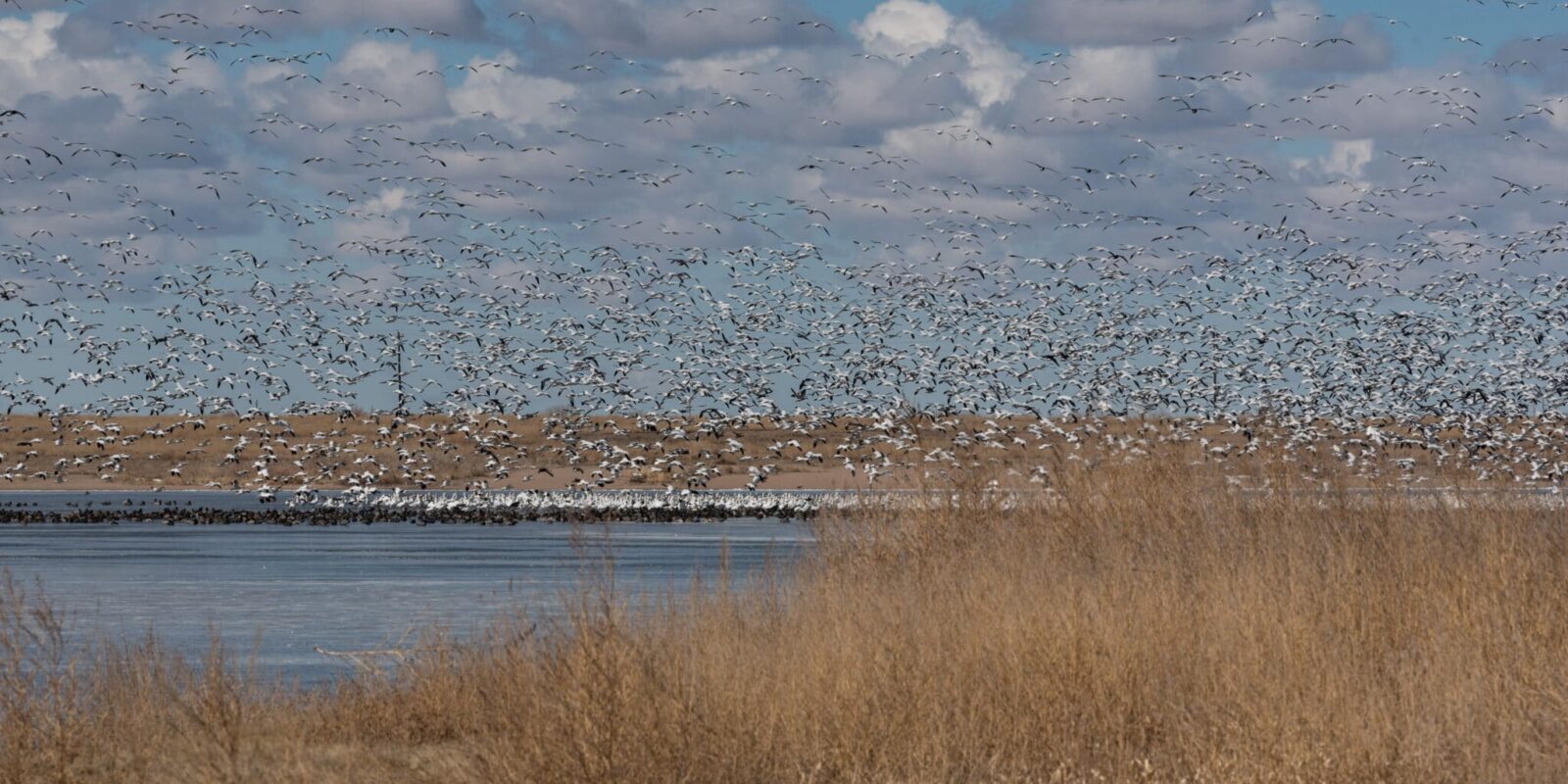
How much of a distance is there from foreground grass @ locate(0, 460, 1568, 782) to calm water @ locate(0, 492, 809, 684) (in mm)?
931

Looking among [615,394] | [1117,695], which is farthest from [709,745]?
[615,394]

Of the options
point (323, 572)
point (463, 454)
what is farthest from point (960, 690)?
point (463, 454)

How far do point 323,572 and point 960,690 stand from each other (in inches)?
1042

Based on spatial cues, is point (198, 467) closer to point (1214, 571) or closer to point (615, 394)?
point (615, 394)

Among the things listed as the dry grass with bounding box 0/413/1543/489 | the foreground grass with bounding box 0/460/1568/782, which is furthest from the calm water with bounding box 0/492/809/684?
the dry grass with bounding box 0/413/1543/489

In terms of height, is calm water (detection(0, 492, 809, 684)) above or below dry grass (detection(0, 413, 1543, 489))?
below

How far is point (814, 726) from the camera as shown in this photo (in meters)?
12.2

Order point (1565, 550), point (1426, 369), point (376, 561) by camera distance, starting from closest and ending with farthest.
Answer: point (1565, 550) → point (376, 561) → point (1426, 369)

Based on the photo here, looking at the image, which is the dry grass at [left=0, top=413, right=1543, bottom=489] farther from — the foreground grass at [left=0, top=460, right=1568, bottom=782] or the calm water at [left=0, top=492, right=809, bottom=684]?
the foreground grass at [left=0, top=460, right=1568, bottom=782]

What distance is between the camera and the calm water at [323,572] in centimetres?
2344

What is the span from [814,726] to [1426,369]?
37.0 metres

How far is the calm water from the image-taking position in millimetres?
23438

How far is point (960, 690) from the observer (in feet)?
42.5

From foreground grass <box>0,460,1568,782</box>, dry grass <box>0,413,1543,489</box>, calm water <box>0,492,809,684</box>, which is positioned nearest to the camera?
foreground grass <box>0,460,1568,782</box>
